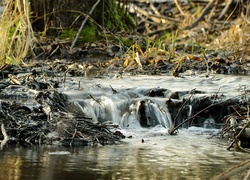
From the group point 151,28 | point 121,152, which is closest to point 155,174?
point 121,152

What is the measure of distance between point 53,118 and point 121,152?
91 centimetres

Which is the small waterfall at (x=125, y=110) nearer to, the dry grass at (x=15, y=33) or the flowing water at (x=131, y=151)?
the flowing water at (x=131, y=151)

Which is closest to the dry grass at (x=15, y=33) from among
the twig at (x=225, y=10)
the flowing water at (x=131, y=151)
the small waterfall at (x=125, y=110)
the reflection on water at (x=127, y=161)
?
the flowing water at (x=131, y=151)

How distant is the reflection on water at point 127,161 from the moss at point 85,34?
6.49 m

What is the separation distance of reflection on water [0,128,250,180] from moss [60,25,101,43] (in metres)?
6.49

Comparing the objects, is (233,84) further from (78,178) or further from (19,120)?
(78,178)

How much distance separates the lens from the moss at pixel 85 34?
13.0m

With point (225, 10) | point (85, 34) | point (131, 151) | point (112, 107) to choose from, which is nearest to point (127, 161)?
point (131, 151)

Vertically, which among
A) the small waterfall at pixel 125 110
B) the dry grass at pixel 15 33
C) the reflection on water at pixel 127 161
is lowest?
the reflection on water at pixel 127 161

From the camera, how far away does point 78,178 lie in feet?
15.9

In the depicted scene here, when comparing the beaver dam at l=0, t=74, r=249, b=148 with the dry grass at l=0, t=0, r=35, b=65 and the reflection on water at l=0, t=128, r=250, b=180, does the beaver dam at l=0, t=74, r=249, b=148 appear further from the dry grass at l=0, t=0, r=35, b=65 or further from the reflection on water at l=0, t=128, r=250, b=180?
the dry grass at l=0, t=0, r=35, b=65

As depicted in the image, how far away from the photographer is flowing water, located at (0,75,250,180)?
5.07 metres

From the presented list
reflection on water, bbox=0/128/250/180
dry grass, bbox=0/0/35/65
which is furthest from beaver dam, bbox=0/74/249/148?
dry grass, bbox=0/0/35/65

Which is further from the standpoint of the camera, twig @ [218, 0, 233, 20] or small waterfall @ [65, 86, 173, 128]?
twig @ [218, 0, 233, 20]
